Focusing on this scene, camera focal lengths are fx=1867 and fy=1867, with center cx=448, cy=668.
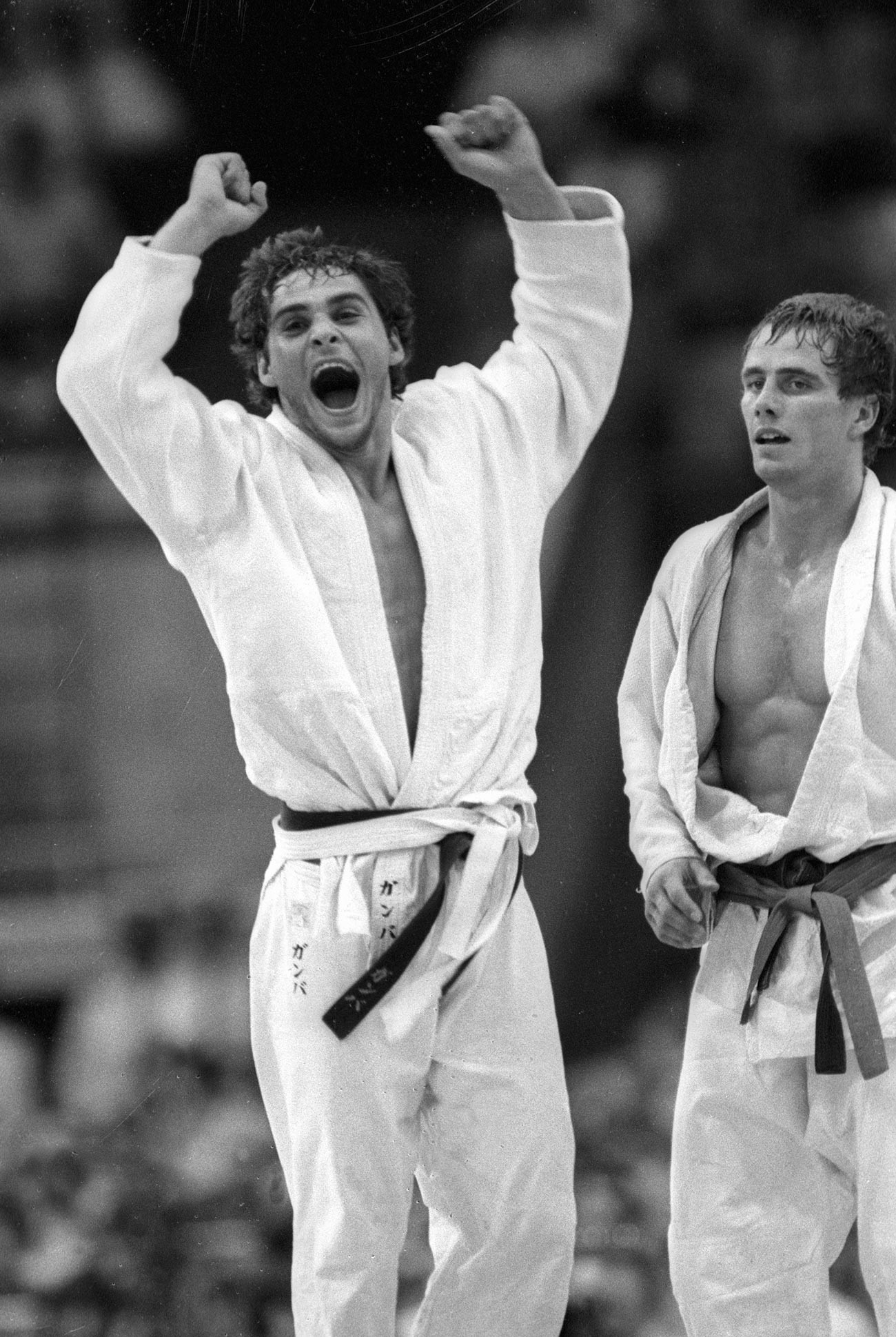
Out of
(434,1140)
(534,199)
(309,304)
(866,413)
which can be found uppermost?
(534,199)

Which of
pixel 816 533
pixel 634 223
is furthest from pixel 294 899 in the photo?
pixel 634 223

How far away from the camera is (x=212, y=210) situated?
2.53 meters

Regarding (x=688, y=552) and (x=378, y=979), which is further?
(x=688, y=552)

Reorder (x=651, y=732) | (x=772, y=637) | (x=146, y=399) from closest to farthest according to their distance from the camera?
(x=146, y=399)
(x=772, y=637)
(x=651, y=732)

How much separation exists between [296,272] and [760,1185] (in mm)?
1460

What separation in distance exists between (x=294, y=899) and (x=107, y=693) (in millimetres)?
798

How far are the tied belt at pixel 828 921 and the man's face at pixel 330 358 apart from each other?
0.83 m

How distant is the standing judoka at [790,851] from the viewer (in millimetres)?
2557

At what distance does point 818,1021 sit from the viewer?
2525 mm

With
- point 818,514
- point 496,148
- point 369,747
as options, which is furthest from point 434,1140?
point 496,148

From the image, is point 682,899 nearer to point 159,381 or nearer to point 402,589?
point 402,589

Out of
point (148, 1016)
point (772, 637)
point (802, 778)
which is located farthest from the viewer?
point (148, 1016)

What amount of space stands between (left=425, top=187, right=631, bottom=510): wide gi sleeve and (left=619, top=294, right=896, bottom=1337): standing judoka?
24 centimetres

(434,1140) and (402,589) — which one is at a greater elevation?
(402,589)
